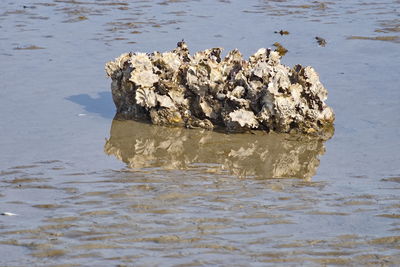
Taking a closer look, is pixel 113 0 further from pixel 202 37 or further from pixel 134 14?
pixel 202 37

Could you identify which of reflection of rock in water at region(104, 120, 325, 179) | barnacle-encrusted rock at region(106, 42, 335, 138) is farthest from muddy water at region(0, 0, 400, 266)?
barnacle-encrusted rock at region(106, 42, 335, 138)

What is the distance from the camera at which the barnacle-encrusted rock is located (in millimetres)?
7781

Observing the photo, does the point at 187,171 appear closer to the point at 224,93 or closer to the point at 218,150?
the point at 218,150

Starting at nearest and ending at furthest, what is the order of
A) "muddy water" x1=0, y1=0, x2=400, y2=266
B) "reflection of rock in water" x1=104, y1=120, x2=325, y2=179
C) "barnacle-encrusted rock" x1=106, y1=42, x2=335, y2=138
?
"muddy water" x1=0, y1=0, x2=400, y2=266 < "reflection of rock in water" x1=104, y1=120, x2=325, y2=179 < "barnacle-encrusted rock" x1=106, y1=42, x2=335, y2=138

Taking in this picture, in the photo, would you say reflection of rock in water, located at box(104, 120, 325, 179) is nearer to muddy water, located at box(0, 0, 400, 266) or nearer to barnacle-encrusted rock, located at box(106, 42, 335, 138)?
muddy water, located at box(0, 0, 400, 266)

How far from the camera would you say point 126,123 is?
27.3 ft

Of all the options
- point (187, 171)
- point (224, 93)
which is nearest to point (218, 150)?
point (187, 171)

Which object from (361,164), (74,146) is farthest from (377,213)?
(74,146)

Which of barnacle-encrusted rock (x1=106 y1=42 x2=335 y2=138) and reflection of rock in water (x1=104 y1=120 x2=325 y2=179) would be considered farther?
barnacle-encrusted rock (x1=106 y1=42 x2=335 y2=138)

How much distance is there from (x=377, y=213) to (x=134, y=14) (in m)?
9.90

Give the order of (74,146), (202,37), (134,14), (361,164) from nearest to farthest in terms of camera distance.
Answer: (361,164) → (74,146) → (202,37) → (134,14)

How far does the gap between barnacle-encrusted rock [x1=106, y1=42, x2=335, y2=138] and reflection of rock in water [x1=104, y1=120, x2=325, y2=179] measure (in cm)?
17

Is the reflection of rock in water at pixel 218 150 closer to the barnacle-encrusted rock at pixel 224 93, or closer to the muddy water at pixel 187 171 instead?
the muddy water at pixel 187 171

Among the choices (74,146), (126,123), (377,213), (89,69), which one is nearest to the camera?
(377,213)
